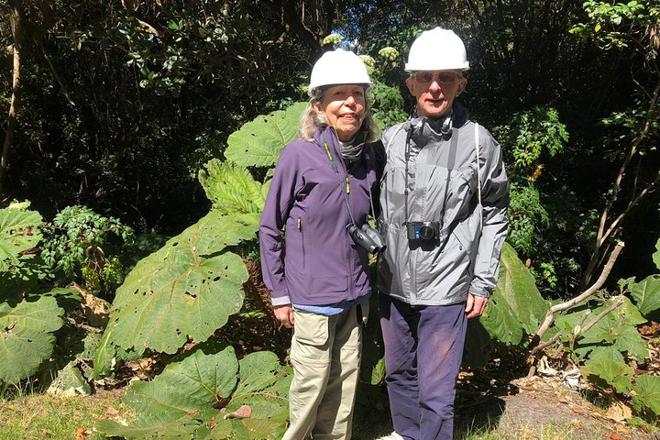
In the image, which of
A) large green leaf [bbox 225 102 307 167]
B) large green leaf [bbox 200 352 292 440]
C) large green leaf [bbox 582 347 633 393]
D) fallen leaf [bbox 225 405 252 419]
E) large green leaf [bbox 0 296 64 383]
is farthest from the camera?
large green leaf [bbox 225 102 307 167]

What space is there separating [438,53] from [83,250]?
3.78 metres

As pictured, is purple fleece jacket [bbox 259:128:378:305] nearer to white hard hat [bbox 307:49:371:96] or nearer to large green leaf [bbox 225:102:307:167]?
white hard hat [bbox 307:49:371:96]

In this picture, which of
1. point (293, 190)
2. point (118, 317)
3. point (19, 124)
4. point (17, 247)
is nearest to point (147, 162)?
point (19, 124)

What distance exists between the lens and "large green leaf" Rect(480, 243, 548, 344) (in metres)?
3.35

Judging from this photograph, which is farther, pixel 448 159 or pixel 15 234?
pixel 15 234

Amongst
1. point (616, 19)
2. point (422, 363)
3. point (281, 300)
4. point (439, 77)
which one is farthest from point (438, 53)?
point (616, 19)

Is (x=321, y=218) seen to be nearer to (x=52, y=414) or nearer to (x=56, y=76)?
(x=52, y=414)

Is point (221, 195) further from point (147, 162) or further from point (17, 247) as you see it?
point (147, 162)

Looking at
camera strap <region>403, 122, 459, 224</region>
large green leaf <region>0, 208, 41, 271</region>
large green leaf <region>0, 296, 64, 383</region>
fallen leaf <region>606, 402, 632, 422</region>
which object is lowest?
fallen leaf <region>606, 402, 632, 422</region>

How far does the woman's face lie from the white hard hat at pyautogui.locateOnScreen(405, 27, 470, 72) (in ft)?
0.83

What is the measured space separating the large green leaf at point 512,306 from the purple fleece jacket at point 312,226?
1151mm

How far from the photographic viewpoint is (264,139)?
13.0ft

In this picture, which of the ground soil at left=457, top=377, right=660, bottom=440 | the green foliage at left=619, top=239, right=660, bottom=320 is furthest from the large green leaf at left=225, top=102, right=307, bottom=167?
the green foliage at left=619, top=239, right=660, bottom=320

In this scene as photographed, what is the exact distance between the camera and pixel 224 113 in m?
6.90
